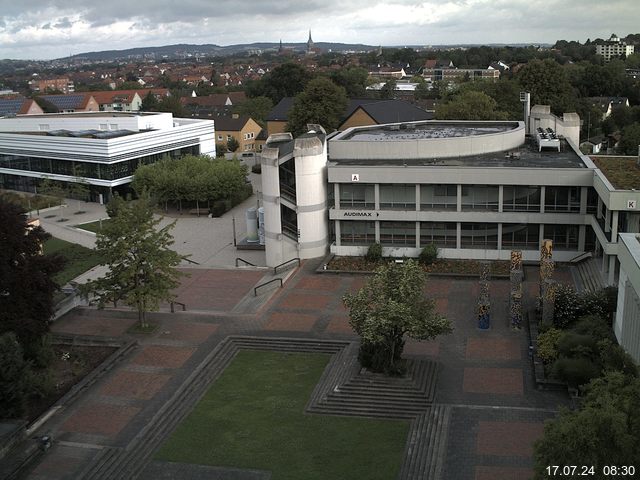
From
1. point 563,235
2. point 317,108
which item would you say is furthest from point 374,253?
point 317,108

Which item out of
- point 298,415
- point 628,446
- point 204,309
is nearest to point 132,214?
point 204,309

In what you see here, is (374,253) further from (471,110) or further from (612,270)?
(471,110)

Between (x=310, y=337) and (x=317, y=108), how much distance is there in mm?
49808

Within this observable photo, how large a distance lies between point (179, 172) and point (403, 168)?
25.3 m

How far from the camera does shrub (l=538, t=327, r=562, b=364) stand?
87.6 ft

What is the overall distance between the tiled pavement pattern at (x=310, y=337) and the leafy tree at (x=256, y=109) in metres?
67.6

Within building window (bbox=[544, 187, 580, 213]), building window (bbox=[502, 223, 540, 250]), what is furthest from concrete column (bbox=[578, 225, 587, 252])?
building window (bbox=[502, 223, 540, 250])

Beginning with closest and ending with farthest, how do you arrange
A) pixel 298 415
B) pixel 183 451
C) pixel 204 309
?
1. pixel 183 451
2. pixel 298 415
3. pixel 204 309

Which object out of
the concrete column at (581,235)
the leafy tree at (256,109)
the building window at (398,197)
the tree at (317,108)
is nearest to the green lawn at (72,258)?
the building window at (398,197)

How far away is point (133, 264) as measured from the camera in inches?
1232

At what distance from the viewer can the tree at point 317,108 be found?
77.4 m

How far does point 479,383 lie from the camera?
2620 cm

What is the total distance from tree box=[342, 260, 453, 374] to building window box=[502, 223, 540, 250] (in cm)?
1488

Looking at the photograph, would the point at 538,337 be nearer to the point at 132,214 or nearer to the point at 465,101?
the point at 132,214
